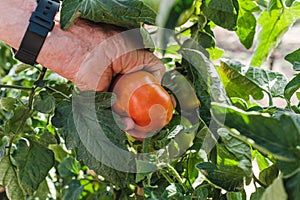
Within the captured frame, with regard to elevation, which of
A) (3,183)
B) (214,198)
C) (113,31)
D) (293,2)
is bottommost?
(3,183)

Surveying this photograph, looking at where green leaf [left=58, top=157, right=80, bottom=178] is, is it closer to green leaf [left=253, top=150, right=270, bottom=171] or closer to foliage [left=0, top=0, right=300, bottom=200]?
foliage [left=0, top=0, right=300, bottom=200]

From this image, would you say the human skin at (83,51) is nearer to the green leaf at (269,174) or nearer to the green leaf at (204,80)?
the green leaf at (204,80)

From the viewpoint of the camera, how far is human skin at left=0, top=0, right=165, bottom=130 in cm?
77

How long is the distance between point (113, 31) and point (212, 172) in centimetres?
29

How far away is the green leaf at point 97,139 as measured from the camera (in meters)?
0.73

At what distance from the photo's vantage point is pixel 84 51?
79 cm

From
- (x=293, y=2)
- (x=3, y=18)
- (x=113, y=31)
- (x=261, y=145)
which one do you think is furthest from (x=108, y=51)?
(x=261, y=145)

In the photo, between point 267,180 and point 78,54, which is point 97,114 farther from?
point 267,180

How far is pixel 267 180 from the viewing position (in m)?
0.64

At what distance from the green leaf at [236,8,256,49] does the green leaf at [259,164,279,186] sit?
0.99 feet

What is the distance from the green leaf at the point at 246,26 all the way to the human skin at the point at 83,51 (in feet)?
0.53

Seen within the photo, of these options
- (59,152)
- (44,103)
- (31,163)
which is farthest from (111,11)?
(59,152)

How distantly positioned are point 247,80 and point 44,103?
0.97 ft

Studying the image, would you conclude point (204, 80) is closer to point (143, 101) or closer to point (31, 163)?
point (143, 101)
